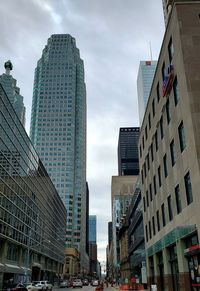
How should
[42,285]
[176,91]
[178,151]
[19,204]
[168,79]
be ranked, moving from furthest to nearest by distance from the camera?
1. [19,204]
2. [42,285]
3. [168,79]
4. [176,91]
5. [178,151]

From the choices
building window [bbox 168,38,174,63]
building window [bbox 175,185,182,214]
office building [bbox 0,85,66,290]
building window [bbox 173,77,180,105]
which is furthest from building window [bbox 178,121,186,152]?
office building [bbox 0,85,66,290]

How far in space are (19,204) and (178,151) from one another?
1834 inches

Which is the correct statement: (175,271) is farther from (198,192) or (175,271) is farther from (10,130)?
(10,130)

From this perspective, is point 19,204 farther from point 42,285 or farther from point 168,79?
point 168,79

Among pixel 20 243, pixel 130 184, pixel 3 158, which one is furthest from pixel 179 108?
pixel 130 184

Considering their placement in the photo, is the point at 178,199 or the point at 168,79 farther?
the point at 168,79

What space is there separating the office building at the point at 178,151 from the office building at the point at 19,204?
29.6 meters

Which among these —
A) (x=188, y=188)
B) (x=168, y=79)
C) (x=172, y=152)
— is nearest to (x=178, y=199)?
(x=188, y=188)

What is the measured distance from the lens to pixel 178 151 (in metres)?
29.2

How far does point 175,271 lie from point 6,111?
40753 millimetres

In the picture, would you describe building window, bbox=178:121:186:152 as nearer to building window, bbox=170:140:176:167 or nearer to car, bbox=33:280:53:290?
building window, bbox=170:140:176:167

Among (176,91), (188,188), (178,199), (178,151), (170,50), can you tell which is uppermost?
(170,50)

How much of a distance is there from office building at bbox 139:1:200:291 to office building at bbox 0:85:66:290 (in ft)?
97.2

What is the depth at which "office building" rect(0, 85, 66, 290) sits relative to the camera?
5959cm
